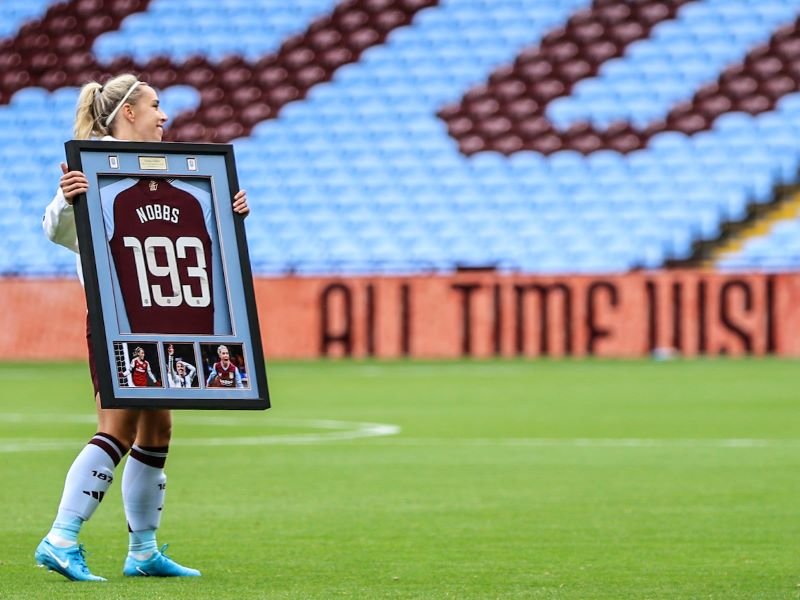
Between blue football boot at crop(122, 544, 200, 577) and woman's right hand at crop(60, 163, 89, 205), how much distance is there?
51.6 inches

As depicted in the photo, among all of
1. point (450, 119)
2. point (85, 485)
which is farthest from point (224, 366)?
point (450, 119)


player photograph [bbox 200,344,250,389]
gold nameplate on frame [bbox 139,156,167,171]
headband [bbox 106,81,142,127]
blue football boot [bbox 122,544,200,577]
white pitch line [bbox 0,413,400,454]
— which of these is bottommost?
white pitch line [bbox 0,413,400,454]

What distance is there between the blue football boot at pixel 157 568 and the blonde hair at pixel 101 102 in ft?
4.86

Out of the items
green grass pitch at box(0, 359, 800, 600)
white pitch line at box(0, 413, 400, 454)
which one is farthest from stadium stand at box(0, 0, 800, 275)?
white pitch line at box(0, 413, 400, 454)

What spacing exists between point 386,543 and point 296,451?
468cm

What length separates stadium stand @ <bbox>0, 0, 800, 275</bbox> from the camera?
27.3 meters

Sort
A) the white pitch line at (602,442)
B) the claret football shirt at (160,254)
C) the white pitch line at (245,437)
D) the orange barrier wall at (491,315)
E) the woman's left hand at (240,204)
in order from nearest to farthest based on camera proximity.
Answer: the claret football shirt at (160,254) < the woman's left hand at (240,204) < the white pitch line at (602,442) < the white pitch line at (245,437) < the orange barrier wall at (491,315)

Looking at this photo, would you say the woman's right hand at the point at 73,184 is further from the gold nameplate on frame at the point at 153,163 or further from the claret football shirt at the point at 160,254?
the gold nameplate on frame at the point at 153,163

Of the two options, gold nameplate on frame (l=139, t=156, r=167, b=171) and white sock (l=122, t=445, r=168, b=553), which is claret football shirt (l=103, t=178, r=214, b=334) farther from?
white sock (l=122, t=445, r=168, b=553)

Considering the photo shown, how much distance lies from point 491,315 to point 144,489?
19.3 meters

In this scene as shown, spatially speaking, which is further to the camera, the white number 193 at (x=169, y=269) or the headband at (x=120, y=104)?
the headband at (x=120, y=104)

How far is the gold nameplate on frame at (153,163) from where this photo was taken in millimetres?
5664

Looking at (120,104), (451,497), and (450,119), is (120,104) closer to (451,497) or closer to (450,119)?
(451,497)

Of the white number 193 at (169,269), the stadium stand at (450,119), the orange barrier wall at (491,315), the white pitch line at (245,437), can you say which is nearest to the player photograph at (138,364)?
the white number 193 at (169,269)
